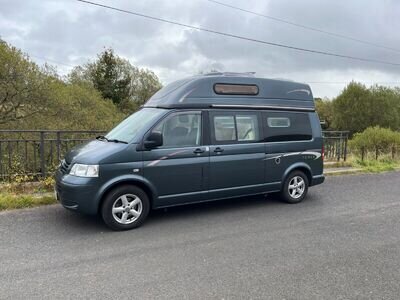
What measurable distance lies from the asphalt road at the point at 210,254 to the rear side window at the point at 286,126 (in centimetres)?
126

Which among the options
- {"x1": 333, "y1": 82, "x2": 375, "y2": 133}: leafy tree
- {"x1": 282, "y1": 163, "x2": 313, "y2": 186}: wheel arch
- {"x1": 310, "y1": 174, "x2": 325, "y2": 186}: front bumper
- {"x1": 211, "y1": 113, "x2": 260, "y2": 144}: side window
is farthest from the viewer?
{"x1": 333, "y1": 82, "x2": 375, "y2": 133}: leafy tree

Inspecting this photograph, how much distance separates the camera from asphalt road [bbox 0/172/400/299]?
3.39m

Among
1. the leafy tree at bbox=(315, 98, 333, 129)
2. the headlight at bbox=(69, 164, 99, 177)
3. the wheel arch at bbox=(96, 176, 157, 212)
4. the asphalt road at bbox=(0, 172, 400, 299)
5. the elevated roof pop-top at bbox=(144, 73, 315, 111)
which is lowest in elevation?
the asphalt road at bbox=(0, 172, 400, 299)

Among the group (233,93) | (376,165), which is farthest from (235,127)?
(376,165)

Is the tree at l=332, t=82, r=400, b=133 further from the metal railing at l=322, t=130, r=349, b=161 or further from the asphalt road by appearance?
the asphalt road

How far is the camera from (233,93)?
236 inches

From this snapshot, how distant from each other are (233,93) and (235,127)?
59 centimetres

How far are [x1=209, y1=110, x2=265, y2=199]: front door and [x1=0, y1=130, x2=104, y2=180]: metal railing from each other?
325 centimetres

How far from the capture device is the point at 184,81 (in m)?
5.81

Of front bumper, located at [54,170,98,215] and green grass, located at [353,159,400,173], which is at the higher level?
front bumper, located at [54,170,98,215]

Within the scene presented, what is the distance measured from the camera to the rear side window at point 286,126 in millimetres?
6277

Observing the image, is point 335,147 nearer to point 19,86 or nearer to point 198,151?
point 198,151

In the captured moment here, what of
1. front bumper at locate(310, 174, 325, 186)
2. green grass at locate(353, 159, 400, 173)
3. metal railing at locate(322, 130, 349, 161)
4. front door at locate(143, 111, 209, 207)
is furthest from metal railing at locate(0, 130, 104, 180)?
green grass at locate(353, 159, 400, 173)


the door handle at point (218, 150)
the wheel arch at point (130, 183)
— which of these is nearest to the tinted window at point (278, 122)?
the door handle at point (218, 150)
